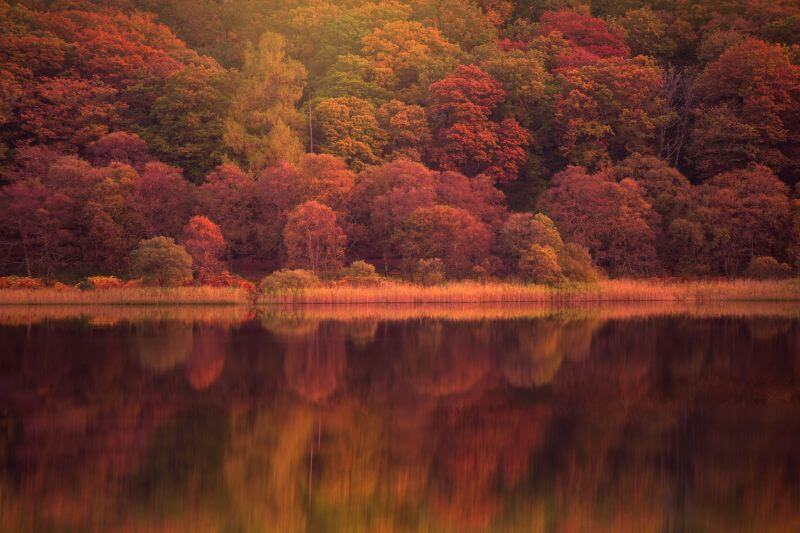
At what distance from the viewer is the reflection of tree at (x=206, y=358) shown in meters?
17.3

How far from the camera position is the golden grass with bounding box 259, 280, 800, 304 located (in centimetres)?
3622

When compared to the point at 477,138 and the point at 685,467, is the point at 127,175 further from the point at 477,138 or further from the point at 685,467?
the point at 685,467

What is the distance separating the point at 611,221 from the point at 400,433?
108ft

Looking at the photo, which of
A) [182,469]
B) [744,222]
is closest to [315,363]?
[182,469]

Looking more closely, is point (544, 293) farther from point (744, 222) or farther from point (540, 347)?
point (540, 347)

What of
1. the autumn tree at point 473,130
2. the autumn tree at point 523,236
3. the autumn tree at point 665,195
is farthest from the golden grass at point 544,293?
the autumn tree at point 473,130

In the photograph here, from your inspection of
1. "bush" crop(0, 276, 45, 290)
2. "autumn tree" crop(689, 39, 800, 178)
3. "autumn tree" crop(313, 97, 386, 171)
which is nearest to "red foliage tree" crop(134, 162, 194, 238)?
"bush" crop(0, 276, 45, 290)

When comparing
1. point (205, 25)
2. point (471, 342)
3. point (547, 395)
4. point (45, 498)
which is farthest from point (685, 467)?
point (205, 25)

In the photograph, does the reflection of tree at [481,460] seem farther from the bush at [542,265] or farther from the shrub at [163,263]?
the shrub at [163,263]

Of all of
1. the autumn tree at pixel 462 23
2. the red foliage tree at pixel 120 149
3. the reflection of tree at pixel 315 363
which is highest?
the autumn tree at pixel 462 23

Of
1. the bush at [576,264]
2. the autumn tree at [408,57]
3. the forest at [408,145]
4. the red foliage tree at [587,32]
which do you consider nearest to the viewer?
the bush at [576,264]

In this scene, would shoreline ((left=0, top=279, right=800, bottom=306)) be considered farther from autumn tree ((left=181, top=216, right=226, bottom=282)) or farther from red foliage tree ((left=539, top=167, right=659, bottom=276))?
red foliage tree ((left=539, top=167, right=659, bottom=276))

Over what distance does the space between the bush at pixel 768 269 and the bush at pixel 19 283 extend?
111 ft

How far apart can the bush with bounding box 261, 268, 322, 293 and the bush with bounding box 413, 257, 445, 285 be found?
535 centimetres
